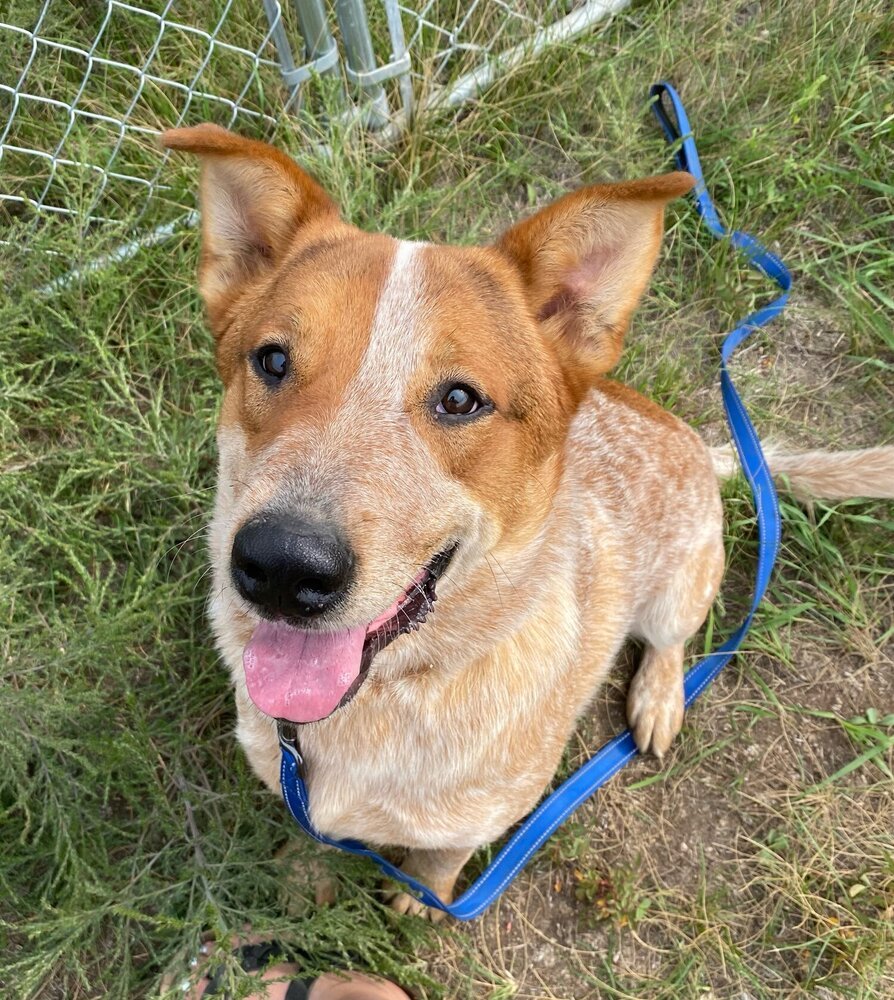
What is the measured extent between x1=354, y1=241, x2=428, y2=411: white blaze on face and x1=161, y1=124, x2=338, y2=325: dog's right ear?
512mm

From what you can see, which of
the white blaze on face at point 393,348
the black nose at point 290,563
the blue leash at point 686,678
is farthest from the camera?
the blue leash at point 686,678

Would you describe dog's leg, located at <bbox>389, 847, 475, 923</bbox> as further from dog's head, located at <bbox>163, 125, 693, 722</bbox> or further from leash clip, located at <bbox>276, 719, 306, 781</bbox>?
dog's head, located at <bbox>163, 125, 693, 722</bbox>

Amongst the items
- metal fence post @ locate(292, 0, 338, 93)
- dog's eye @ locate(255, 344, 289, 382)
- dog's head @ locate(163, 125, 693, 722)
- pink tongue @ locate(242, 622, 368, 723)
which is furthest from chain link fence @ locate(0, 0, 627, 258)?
pink tongue @ locate(242, 622, 368, 723)

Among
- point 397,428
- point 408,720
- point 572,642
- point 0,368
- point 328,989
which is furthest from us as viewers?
point 0,368

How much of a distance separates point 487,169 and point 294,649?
3.23 metres

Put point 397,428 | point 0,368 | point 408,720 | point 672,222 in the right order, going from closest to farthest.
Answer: point 397,428
point 408,720
point 0,368
point 672,222

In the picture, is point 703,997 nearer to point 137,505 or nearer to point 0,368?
point 137,505

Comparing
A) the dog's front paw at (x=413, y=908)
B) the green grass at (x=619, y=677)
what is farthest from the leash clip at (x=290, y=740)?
the dog's front paw at (x=413, y=908)

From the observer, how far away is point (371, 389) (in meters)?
1.91

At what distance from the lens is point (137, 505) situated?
351cm

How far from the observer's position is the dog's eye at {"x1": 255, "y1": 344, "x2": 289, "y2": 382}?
200 centimetres

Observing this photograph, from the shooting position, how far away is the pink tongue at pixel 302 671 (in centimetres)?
193

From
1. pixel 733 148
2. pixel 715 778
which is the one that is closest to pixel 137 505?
pixel 715 778

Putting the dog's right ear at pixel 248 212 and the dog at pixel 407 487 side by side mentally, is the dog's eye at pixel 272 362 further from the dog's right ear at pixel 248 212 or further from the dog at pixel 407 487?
the dog's right ear at pixel 248 212
